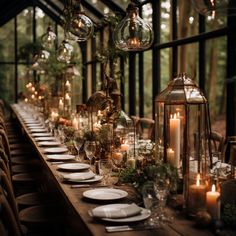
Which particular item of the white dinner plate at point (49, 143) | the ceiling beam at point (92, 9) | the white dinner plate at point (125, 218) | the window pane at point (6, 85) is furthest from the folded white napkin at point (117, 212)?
the window pane at point (6, 85)

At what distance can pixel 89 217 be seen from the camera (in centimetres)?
226

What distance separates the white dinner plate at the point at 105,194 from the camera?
2564mm

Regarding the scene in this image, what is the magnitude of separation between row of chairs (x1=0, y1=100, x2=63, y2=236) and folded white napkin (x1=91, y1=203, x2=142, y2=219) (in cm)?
44

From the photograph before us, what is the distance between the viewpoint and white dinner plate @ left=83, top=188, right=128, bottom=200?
2564mm

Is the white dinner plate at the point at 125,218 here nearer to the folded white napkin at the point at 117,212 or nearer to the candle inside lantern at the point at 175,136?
the folded white napkin at the point at 117,212

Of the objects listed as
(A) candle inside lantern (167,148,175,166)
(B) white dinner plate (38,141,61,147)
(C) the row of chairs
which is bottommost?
(C) the row of chairs

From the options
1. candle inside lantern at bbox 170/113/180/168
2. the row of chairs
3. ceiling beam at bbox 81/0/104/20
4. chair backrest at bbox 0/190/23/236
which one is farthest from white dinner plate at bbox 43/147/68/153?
ceiling beam at bbox 81/0/104/20

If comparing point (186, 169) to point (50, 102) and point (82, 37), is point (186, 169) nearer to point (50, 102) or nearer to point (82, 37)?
point (82, 37)

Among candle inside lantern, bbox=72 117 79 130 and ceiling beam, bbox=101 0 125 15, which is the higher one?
ceiling beam, bbox=101 0 125 15

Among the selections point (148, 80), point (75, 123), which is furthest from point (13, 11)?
point (75, 123)

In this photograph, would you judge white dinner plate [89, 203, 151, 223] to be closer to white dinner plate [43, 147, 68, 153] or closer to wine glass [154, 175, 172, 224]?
wine glass [154, 175, 172, 224]

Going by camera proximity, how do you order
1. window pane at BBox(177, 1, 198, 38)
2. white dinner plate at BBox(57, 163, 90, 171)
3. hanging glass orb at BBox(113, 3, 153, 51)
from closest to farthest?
hanging glass orb at BBox(113, 3, 153, 51)
white dinner plate at BBox(57, 163, 90, 171)
window pane at BBox(177, 1, 198, 38)

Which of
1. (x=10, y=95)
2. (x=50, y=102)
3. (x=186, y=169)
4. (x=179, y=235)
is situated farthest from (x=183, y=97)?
(x=10, y=95)

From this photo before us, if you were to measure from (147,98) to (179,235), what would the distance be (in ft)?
36.1
